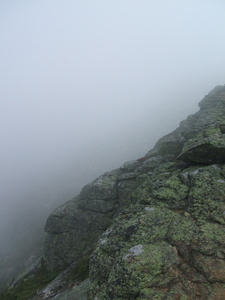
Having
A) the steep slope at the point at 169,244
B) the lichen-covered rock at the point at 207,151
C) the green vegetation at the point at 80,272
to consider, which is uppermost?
the lichen-covered rock at the point at 207,151

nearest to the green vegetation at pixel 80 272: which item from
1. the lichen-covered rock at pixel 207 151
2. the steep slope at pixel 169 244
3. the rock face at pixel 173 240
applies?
the steep slope at pixel 169 244

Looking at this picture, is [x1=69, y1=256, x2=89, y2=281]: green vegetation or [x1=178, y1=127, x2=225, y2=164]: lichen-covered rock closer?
[x1=178, y1=127, x2=225, y2=164]: lichen-covered rock

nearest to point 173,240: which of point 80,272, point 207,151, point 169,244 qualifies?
point 169,244

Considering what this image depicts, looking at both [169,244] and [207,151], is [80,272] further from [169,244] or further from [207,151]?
[207,151]

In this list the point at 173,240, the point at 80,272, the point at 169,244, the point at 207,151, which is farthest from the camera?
the point at 80,272

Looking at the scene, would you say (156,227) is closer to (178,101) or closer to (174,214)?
(174,214)

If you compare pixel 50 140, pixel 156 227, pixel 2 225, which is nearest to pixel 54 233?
pixel 156 227

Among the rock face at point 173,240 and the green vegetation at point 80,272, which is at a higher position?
the rock face at point 173,240

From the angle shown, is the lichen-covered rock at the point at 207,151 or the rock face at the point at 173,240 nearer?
the rock face at the point at 173,240

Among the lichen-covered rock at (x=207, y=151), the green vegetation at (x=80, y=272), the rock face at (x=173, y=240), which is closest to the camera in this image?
the rock face at (x=173, y=240)

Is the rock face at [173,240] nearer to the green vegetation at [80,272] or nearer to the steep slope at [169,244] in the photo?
the steep slope at [169,244]

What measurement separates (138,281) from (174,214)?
380 cm

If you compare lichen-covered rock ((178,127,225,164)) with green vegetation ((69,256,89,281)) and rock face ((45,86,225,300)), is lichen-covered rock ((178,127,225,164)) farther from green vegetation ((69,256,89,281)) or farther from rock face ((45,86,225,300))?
green vegetation ((69,256,89,281))

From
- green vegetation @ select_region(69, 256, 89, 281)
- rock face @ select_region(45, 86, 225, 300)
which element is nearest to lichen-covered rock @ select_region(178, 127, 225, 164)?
rock face @ select_region(45, 86, 225, 300)
